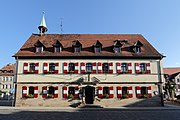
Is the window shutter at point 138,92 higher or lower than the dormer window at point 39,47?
lower

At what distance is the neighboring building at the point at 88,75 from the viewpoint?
2455 centimetres

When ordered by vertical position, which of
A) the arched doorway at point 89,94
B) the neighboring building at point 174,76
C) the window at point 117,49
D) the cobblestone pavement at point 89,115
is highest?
the window at point 117,49

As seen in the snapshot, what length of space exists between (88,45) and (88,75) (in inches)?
201

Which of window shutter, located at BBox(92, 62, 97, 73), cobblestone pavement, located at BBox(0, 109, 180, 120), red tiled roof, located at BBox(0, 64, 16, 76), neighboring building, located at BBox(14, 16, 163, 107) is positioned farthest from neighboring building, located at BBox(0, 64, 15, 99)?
cobblestone pavement, located at BBox(0, 109, 180, 120)

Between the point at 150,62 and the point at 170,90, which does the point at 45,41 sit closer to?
the point at 150,62

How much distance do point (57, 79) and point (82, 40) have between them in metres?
7.77

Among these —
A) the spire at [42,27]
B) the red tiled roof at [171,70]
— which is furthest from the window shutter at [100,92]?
the red tiled roof at [171,70]

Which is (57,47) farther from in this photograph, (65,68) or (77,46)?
(65,68)

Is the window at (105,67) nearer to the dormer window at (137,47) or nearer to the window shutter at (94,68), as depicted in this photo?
the window shutter at (94,68)

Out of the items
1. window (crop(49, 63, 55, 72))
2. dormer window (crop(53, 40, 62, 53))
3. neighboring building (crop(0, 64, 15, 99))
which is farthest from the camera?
neighboring building (crop(0, 64, 15, 99))

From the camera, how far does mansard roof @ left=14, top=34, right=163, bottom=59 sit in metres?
25.6

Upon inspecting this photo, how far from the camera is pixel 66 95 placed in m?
24.5

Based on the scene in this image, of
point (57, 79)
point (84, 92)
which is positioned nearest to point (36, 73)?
point (57, 79)

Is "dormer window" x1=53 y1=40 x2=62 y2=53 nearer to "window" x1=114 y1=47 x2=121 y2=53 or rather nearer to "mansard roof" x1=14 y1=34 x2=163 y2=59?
"mansard roof" x1=14 y1=34 x2=163 y2=59
